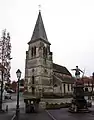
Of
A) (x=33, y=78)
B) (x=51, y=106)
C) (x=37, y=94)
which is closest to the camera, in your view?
(x=51, y=106)

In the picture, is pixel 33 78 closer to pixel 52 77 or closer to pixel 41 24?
pixel 52 77

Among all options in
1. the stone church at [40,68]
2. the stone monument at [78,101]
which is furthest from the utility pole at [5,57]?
the stone church at [40,68]

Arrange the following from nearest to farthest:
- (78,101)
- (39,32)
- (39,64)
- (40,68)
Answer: (78,101) → (40,68) → (39,64) → (39,32)

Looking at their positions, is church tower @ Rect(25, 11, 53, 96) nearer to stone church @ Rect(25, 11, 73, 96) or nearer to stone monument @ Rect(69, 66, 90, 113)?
stone church @ Rect(25, 11, 73, 96)

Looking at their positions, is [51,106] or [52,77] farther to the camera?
[52,77]

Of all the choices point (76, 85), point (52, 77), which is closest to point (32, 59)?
point (52, 77)

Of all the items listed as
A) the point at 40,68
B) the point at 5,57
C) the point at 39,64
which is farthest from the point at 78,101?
the point at 39,64

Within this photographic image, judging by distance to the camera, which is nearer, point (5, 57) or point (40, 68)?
point (5, 57)

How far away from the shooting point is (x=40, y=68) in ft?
178

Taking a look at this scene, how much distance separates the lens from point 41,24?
6197cm

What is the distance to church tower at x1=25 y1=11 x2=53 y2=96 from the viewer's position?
54.2m

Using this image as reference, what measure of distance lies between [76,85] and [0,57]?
1141 centimetres

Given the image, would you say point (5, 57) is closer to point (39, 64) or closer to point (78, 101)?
point (78, 101)

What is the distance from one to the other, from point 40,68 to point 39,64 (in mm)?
1524
